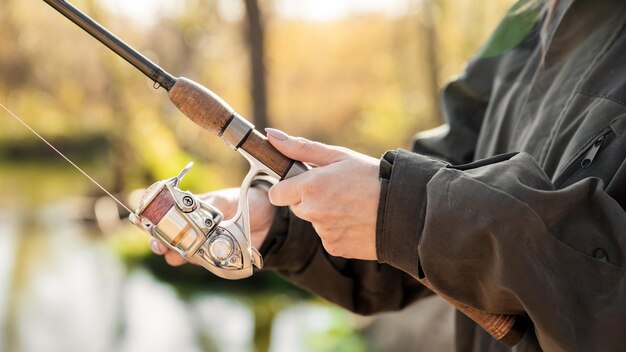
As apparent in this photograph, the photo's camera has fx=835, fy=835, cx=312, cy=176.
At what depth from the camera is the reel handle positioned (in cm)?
158

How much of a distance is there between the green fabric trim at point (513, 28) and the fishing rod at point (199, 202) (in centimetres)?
65

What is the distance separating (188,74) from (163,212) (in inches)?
645

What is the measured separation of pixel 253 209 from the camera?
1.84 metres

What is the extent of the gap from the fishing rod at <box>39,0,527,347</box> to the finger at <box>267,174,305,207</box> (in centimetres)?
9

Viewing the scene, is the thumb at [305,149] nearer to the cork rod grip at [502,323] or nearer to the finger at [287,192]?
the finger at [287,192]

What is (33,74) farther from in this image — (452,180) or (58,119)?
(452,180)

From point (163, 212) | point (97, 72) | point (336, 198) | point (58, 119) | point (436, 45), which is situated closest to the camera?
point (336, 198)

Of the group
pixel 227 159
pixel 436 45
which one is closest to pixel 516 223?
pixel 436 45

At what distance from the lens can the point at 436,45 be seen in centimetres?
1152

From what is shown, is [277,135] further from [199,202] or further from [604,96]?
[604,96]

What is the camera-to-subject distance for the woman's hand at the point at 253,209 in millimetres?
1848

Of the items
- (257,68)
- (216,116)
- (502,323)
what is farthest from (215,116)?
(257,68)

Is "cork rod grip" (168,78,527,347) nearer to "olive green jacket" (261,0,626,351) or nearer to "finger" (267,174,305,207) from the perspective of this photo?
"finger" (267,174,305,207)

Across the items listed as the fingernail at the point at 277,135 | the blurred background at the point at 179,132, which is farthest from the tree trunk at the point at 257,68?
the fingernail at the point at 277,135
